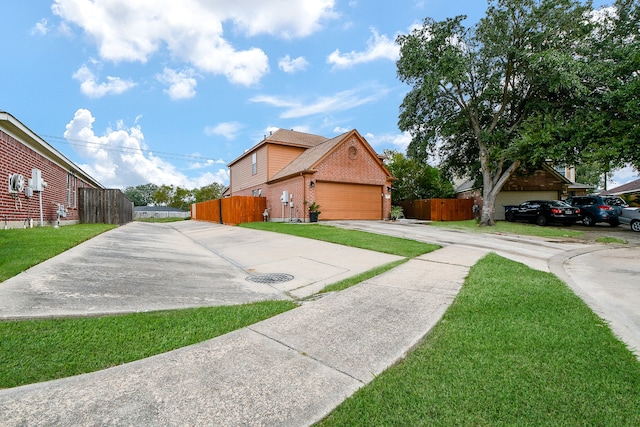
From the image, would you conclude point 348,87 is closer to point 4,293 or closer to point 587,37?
point 587,37

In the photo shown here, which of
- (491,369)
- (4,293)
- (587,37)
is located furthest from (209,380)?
(587,37)

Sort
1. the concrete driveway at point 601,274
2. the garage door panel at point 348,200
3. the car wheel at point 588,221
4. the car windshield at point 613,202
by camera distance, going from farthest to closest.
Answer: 1. the garage door panel at point 348,200
2. the car wheel at point 588,221
3. the car windshield at point 613,202
4. the concrete driveway at point 601,274

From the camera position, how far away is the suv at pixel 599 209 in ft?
52.7

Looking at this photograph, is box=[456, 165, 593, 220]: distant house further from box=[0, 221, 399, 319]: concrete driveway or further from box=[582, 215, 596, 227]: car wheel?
box=[0, 221, 399, 319]: concrete driveway

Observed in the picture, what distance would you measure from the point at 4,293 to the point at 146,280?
1.40m

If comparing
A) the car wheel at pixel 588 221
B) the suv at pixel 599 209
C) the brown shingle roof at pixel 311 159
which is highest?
the brown shingle roof at pixel 311 159

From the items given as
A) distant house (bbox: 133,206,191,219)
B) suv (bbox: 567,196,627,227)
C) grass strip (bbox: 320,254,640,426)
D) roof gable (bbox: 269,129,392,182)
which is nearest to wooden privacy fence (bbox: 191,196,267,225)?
roof gable (bbox: 269,129,392,182)

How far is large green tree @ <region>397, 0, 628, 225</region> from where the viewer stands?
13992 millimetres

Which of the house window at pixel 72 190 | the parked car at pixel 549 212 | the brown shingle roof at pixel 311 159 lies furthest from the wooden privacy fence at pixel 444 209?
the house window at pixel 72 190

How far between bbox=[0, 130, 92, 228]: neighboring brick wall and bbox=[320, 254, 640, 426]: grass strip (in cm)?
1055

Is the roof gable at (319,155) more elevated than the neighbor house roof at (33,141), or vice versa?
the roof gable at (319,155)

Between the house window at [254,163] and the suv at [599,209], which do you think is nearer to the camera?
the suv at [599,209]

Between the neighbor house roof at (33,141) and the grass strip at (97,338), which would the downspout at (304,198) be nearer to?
the neighbor house roof at (33,141)

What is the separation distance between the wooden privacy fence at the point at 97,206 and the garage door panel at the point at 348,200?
11032mm
